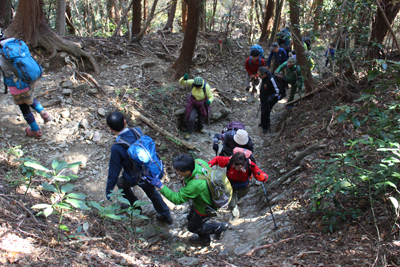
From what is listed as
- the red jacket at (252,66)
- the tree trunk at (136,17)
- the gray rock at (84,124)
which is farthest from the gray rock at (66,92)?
the red jacket at (252,66)

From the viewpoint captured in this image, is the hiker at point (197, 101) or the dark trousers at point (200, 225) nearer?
the dark trousers at point (200, 225)

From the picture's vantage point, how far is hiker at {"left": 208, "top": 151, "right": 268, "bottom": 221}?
13.4ft

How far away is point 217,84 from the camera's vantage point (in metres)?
11.4

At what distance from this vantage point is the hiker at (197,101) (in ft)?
25.0

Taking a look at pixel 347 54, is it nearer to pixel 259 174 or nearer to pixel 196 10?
pixel 259 174

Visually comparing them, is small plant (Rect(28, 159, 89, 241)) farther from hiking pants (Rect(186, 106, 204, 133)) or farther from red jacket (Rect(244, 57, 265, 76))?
red jacket (Rect(244, 57, 265, 76))

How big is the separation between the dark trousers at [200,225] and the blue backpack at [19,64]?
11.7 ft

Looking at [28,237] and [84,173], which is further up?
[28,237]

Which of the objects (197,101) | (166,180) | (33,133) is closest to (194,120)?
(197,101)

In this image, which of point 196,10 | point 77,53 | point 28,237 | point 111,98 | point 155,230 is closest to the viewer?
point 28,237

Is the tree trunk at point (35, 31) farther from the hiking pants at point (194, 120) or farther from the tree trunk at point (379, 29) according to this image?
the tree trunk at point (379, 29)

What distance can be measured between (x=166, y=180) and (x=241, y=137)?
2058 millimetres

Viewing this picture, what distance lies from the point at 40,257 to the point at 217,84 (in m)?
9.85

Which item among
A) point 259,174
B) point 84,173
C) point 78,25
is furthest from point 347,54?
point 78,25
